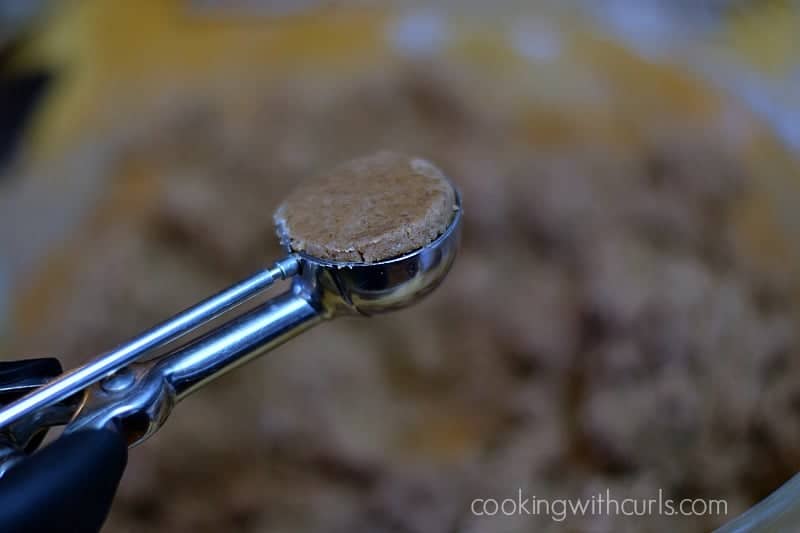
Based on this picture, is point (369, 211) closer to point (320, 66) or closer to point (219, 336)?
point (219, 336)

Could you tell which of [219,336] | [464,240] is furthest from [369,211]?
[464,240]

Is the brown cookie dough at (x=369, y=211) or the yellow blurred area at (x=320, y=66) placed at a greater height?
the brown cookie dough at (x=369, y=211)

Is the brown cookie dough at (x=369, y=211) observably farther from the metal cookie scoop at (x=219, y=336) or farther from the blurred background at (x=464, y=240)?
the blurred background at (x=464, y=240)

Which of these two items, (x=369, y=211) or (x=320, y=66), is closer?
(x=369, y=211)

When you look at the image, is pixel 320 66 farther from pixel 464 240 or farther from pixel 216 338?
pixel 216 338

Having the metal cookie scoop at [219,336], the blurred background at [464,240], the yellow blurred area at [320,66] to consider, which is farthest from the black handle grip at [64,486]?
the yellow blurred area at [320,66]

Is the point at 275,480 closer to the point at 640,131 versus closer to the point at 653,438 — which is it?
the point at 653,438

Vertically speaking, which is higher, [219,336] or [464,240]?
[219,336]

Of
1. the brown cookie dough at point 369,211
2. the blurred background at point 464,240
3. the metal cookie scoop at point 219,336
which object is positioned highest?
the brown cookie dough at point 369,211
